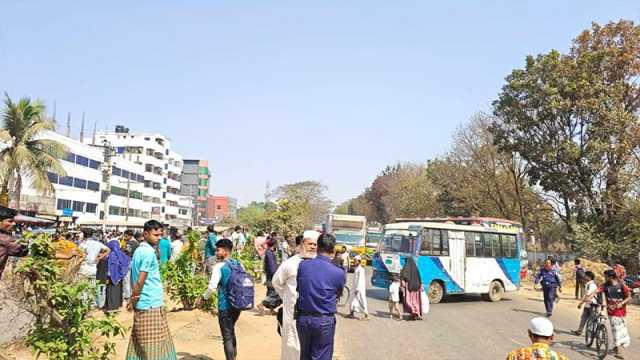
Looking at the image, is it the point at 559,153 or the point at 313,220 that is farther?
the point at 313,220

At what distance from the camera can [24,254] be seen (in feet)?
19.0

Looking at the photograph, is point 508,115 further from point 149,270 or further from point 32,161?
point 149,270

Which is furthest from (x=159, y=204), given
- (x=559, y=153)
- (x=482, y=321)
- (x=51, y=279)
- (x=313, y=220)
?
(x=51, y=279)

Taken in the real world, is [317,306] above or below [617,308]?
above

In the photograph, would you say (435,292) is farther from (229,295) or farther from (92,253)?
(229,295)

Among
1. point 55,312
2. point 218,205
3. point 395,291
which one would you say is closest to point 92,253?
point 55,312

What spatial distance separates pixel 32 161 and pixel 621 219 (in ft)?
93.5

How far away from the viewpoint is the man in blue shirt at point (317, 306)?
5473 mm

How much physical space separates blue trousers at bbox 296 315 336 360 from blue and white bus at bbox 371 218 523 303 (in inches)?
466

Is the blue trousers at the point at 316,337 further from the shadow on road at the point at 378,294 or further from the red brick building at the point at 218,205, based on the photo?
the red brick building at the point at 218,205

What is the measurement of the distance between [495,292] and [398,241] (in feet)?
14.9

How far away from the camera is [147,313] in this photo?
6125 millimetres

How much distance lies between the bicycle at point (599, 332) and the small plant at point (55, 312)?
9.14 m

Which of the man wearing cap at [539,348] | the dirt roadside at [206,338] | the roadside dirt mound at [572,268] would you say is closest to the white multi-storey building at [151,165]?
the roadside dirt mound at [572,268]
